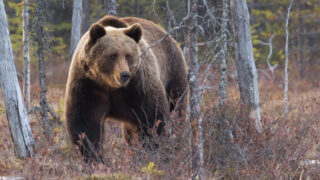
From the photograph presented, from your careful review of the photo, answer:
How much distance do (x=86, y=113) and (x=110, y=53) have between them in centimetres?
98

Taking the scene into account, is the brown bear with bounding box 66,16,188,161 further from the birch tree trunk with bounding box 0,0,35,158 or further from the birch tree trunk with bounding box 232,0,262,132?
the birch tree trunk with bounding box 232,0,262,132

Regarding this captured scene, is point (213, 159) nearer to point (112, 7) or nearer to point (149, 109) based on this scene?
point (149, 109)

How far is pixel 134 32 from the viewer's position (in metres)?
6.04

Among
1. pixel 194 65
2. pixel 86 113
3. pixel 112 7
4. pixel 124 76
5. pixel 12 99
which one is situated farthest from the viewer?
pixel 112 7

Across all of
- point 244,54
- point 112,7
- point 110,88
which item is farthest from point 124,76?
point 112,7

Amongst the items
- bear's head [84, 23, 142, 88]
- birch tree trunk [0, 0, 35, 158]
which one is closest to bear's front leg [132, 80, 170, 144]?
bear's head [84, 23, 142, 88]

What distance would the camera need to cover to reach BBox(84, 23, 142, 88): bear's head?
5.73 m

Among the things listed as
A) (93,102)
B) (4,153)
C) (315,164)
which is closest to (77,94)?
(93,102)

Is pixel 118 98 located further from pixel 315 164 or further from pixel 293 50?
pixel 293 50

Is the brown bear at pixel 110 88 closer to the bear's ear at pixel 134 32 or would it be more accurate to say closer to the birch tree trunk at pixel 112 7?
the bear's ear at pixel 134 32

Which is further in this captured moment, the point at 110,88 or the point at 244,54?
the point at 244,54

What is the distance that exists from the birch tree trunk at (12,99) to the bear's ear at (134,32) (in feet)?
5.64

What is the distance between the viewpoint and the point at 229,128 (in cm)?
552

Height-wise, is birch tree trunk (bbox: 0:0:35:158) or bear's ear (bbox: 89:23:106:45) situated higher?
bear's ear (bbox: 89:23:106:45)
